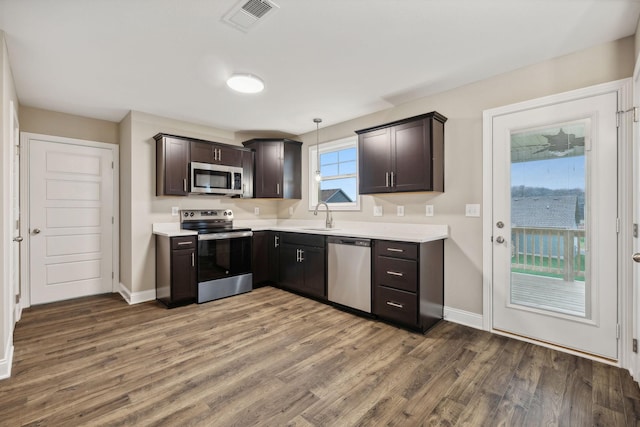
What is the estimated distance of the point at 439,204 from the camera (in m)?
3.21

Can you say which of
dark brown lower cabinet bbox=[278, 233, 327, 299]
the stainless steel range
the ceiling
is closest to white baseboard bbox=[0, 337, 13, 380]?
the stainless steel range

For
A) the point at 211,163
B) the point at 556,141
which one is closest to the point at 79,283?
the point at 211,163

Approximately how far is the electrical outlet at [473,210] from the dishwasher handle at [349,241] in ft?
3.33

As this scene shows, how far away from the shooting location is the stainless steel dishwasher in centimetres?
321

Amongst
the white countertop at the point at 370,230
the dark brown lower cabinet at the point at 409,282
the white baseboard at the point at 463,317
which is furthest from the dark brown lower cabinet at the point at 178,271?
the white baseboard at the point at 463,317

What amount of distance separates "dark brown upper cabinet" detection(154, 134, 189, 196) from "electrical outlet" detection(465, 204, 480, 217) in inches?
133

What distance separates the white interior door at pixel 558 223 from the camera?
226cm

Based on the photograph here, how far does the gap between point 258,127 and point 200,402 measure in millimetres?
3710

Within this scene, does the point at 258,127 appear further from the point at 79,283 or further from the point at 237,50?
the point at 79,283

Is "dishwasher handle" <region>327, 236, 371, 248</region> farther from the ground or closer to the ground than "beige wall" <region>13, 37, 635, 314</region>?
closer to the ground

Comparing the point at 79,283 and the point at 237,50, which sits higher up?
the point at 237,50

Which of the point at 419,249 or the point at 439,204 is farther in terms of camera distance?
the point at 439,204

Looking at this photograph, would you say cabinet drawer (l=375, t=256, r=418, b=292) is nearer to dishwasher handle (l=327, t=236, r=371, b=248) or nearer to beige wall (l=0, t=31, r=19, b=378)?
dishwasher handle (l=327, t=236, r=371, b=248)

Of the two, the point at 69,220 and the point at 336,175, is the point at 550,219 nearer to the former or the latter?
the point at 336,175
